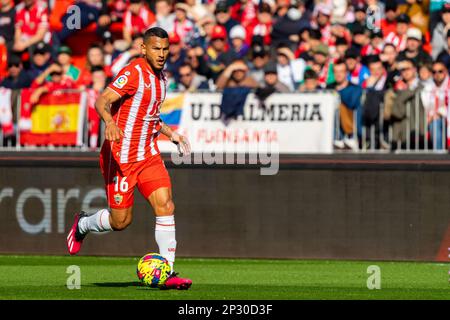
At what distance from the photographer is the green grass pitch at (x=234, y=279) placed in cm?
1270

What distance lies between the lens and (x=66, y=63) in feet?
70.4

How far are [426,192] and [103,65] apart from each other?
20.0 feet

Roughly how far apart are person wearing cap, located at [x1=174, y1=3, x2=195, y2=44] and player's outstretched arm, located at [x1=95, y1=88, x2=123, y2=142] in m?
9.14

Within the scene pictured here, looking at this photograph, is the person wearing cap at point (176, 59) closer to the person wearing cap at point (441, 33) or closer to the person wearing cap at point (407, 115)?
the person wearing cap at point (407, 115)

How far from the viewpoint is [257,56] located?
20672 mm

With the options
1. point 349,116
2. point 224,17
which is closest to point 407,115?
point 349,116

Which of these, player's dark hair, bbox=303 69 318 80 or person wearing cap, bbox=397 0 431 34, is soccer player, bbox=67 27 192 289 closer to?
player's dark hair, bbox=303 69 318 80

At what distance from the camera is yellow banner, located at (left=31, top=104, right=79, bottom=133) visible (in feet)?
65.1

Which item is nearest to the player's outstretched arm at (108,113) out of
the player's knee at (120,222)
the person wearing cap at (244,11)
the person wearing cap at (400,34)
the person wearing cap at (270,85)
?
the player's knee at (120,222)

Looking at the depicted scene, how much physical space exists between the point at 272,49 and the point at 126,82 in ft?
28.8

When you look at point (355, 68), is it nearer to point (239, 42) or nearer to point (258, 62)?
point (258, 62)

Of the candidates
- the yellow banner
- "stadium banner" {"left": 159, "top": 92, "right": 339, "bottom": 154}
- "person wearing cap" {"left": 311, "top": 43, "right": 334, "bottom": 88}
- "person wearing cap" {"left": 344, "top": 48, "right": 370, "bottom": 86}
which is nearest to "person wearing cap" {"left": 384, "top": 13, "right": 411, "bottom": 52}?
"person wearing cap" {"left": 344, "top": 48, "right": 370, "bottom": 86}

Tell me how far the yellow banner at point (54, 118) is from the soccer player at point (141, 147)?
591 cm
